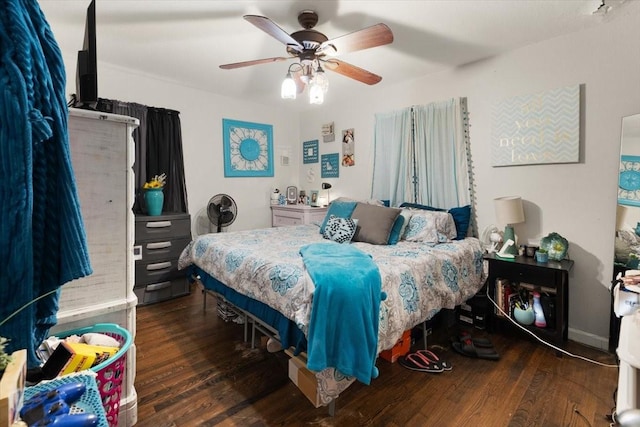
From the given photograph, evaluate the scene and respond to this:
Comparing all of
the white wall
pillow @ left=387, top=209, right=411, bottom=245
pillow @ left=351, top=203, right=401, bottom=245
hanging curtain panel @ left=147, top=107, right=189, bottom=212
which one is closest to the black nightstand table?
the white wall

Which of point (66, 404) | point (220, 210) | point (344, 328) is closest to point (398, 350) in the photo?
point (344, 328)

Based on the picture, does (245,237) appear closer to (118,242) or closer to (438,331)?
(118,242)

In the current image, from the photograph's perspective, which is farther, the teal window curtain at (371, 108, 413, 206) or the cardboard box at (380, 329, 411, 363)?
the teal window curtain at (371, 108, 413, 206)

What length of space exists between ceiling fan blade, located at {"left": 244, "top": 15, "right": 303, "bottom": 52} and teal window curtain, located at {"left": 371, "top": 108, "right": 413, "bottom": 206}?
168 centimetres

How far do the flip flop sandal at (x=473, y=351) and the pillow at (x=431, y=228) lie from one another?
0.83 metres

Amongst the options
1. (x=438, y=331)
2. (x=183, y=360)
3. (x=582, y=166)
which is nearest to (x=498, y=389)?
(x=438, y=331)

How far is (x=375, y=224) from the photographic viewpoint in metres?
2.73

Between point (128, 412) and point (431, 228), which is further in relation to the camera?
point (431, 228)

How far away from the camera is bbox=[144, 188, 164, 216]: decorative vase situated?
3.19m

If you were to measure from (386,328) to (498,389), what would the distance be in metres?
0.81

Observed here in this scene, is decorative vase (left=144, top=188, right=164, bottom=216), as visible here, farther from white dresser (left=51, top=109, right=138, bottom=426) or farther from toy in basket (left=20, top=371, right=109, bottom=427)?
toy in basket (left=20, top=371, right=109, bottom=427)

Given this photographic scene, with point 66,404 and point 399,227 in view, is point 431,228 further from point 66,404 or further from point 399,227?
point 66,404

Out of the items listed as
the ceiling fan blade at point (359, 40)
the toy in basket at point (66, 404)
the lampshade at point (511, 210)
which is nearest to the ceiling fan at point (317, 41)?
the ceiling fan blade at point (359, 40)

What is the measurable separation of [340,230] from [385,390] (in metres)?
1.32
